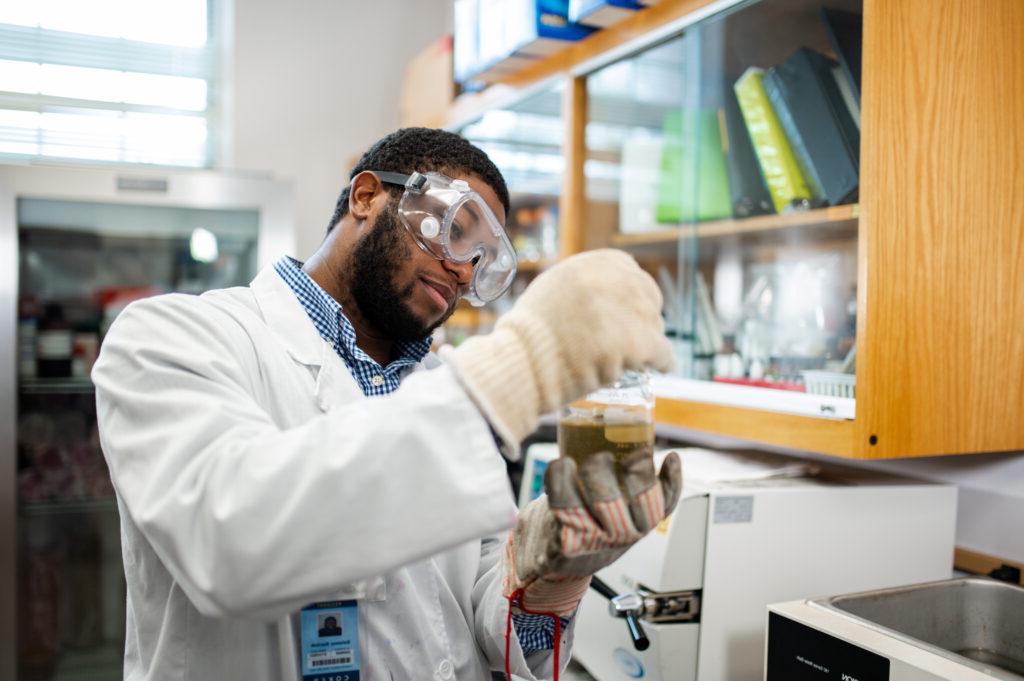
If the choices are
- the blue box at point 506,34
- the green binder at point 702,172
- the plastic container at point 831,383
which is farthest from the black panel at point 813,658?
the blue box at point 506,34

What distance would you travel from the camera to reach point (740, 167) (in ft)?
6.31

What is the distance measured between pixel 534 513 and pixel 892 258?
30.3 inches

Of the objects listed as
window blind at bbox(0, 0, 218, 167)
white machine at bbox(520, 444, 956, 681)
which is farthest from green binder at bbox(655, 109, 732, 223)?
window blind at bbox(0, 0, 218, 167)

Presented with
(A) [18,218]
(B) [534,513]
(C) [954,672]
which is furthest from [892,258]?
(A) [18,218]

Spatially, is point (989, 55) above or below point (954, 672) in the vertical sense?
above

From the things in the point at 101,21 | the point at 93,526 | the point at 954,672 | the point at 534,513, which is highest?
the point at 101,21

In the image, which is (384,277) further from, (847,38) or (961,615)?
(961,615)

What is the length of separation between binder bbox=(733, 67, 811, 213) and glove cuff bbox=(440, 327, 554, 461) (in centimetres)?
117

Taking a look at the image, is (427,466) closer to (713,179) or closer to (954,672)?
(954,672)

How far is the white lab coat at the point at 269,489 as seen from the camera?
724mm

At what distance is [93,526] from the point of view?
2.96 m

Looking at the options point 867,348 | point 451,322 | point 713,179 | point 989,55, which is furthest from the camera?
point 451,322

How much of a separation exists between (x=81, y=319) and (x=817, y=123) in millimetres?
2616

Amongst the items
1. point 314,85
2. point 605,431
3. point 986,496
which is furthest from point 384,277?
point 314,85
